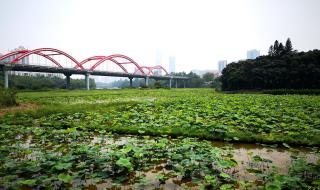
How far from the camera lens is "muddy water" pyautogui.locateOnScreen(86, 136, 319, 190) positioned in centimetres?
407

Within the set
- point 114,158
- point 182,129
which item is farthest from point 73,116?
point 114,158

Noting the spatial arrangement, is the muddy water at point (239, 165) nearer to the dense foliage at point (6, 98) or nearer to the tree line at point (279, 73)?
the dense foliage at point (6, 98)

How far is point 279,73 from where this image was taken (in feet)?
131

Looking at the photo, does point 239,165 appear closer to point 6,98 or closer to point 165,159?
point 165,159

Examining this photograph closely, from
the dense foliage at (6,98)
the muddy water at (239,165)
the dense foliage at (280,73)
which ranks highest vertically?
the dense foliage at (280,73)

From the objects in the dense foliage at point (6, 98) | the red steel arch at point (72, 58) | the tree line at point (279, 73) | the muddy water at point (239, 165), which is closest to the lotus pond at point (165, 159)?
the muddy water at point (239, 165)

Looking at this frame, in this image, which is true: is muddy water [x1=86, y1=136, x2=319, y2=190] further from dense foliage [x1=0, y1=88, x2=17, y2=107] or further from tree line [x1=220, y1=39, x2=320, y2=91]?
tree line [x1=220, y1=39, x2=320, y2=91]

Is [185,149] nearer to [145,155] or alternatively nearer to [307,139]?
[145,155]

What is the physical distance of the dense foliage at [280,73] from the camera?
3866 cm

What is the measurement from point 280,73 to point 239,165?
39.9 metres

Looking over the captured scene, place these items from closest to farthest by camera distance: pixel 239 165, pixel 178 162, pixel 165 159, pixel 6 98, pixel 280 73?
pixel 178 162, pixel 239 165, pixel 165 159, pixel 6 98, pixel 280 73

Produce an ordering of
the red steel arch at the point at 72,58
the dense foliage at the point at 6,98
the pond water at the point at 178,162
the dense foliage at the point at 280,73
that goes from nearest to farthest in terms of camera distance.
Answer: the pond water at the point at 178,162 → the dense foliage at the point at 6,98 → the dense foliage at the point at 280,73 → the red steel arch at the point at 72,58

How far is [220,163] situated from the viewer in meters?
4.31

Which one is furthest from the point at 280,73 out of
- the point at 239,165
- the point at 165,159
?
the point at 165,159
